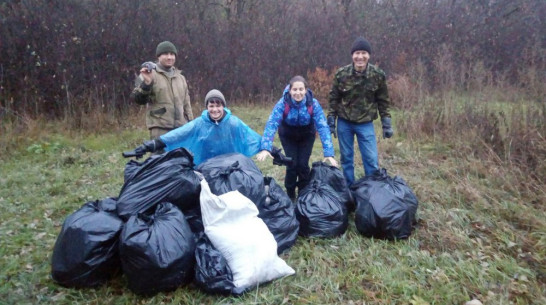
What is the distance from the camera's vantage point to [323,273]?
2.92 metres

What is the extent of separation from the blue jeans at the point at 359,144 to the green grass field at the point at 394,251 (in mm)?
648

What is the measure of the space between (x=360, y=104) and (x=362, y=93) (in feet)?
0.39

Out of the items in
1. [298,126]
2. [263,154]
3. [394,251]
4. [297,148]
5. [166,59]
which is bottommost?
[394,251]

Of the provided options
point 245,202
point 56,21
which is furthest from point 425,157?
point 56,21

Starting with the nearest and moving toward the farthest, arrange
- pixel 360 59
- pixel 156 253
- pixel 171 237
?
1. pixel 156 253
2. pixel 171 237
3. pixel 360 59

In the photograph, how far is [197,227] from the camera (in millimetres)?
2980

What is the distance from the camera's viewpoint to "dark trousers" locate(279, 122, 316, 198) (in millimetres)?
3967

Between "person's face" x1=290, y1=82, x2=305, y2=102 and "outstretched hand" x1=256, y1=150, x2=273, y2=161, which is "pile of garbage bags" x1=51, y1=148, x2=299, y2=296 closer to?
"outstretched hand" x1=256, y1=150, x2=273, y2=161

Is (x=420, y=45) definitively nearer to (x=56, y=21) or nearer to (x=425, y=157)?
(x=425, y=157)

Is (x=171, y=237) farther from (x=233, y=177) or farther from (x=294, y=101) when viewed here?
(x=294, y=101)

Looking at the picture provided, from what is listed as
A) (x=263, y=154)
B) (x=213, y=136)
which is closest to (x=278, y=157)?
(x=263, y=154)

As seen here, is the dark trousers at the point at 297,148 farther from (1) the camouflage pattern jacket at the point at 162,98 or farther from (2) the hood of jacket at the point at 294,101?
(1) the camouflage pattern jacket at the point at 162,98

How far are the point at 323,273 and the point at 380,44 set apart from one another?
11487 mm

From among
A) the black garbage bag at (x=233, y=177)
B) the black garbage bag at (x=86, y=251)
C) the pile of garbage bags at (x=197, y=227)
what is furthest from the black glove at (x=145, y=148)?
the black garbage bag at (x=86, y=251)
